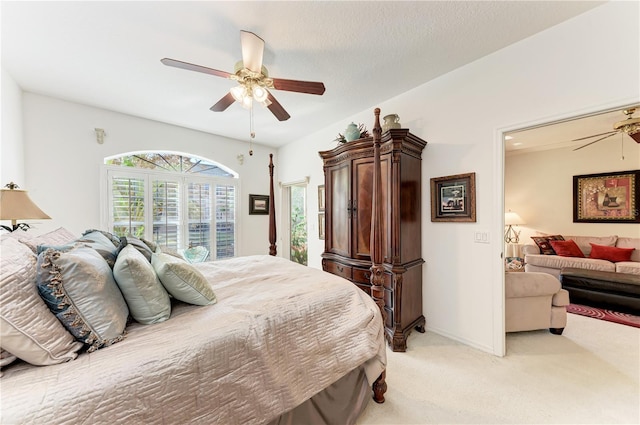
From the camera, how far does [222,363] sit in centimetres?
99

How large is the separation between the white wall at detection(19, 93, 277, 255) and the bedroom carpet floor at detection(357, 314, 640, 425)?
3.99 metres

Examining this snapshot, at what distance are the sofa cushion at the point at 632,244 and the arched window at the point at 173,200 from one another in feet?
21.6

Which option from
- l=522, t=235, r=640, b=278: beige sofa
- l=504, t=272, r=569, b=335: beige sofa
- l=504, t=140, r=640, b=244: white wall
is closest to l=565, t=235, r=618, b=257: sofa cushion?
l=522, t=235, r=640, b=278: beige sofa

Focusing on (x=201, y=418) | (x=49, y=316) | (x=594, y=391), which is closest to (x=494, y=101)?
(x=594, y=391)

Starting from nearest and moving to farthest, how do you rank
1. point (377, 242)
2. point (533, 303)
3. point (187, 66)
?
point (187, 66)
point (377, 242)
point (533, 303)

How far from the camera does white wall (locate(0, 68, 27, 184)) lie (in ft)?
7.24

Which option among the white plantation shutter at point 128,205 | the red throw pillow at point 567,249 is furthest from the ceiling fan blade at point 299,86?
the red throw pillow at point 567,249

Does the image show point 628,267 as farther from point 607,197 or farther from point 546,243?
point 607,197

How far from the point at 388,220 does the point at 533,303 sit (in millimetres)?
1774

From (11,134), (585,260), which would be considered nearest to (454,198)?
(585,260)

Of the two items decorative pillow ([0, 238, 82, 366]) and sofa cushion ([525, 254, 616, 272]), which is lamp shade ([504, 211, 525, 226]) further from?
decorative pillow ([0, 238, 82, 366])

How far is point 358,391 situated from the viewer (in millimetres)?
1520

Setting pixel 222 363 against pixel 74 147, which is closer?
pixel 222 363

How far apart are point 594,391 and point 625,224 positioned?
4151mm
